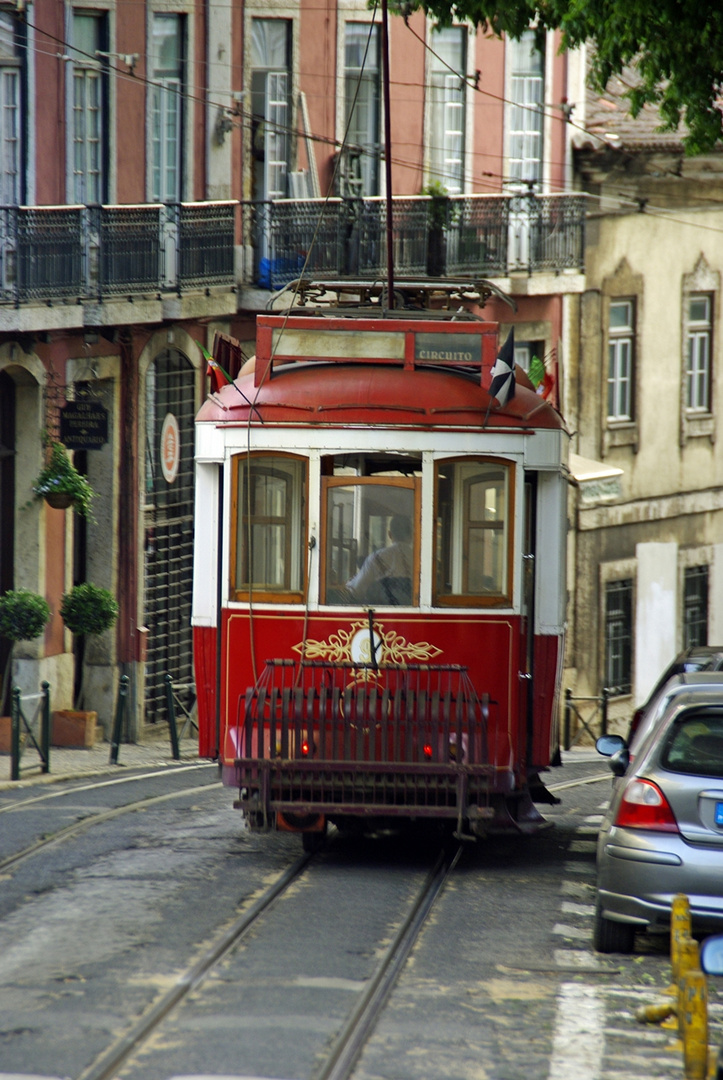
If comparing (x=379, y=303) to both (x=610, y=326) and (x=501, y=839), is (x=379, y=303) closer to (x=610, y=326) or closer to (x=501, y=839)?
(x=501, y=839)

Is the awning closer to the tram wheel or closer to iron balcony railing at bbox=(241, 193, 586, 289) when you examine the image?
iron balcony railing at bbox=(241, 193, 586, 289)

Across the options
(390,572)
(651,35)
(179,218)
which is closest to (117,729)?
(179,218)

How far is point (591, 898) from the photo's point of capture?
1032 cm

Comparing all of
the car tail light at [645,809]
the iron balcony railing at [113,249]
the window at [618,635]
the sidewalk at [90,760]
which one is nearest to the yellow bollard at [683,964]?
the car tail light at [645,809]

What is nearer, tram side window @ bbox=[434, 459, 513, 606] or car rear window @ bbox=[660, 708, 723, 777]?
car rear window @ bbox=[660, 708, 723, 777]

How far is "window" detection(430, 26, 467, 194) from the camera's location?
2700 cm

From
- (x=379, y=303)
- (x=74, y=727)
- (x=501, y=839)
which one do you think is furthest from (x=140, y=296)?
(x=501, y=839)

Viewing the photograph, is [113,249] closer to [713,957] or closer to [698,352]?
[698,352]

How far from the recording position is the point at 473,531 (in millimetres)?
11109

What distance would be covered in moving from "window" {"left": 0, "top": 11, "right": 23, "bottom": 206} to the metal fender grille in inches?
420

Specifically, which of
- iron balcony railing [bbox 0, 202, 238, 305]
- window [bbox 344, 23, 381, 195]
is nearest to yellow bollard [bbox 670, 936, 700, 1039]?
iron balcony railing [bbox 0, 202, 238, 305]

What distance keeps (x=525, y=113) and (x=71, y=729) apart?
13127 millimetres

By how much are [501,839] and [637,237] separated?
17967mm

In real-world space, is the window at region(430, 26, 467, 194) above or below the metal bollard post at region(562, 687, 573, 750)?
above
